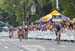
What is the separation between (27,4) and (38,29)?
19.9 metres

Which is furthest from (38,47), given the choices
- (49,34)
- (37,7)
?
(37,7)

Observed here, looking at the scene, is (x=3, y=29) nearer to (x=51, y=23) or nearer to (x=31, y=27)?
(x=31, y=27)

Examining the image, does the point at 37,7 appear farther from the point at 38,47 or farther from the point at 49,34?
the point at 38,47

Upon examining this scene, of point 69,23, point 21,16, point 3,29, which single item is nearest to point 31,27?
point 69,23

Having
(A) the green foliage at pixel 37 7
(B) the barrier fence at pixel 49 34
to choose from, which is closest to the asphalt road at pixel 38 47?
(B) the barrier fence at pixel 49 34

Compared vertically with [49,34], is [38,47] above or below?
below

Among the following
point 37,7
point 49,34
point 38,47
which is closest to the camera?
point 38,47

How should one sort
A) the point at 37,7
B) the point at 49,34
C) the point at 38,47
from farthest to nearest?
the point at 37,7, the point at 49,34, the point at 38,47

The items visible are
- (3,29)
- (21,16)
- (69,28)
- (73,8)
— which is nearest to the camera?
(69,28)

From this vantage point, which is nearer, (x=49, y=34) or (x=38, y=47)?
(x=38, y=47)

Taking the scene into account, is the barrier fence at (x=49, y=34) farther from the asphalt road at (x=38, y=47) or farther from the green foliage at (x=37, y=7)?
the green foliage at (x=37, y=7)

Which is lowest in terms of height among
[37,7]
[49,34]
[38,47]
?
[38,47]

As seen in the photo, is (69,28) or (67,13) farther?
(67,13)

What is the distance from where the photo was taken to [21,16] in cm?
7300
